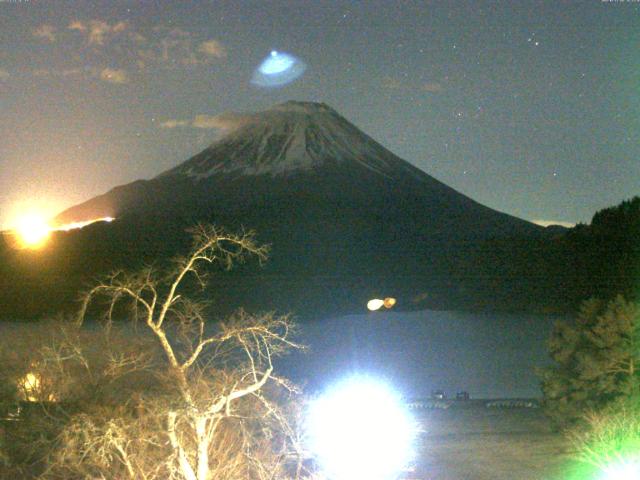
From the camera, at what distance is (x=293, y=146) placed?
153 meters

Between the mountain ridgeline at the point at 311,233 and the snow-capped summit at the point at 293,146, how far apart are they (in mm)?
265

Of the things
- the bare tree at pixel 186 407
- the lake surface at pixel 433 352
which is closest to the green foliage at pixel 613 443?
the bare tree at pixel 186 407

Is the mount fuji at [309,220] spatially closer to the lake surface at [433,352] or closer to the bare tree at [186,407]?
the lake surface at [433,352]

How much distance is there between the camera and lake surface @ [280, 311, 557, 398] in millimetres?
31031

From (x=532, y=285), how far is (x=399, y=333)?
11.9 meters

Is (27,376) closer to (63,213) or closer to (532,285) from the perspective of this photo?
(532,285)

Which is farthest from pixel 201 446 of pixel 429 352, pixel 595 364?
pixel 429 352

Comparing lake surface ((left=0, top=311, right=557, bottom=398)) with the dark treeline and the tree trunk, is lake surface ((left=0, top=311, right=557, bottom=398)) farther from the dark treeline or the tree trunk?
the tree trunk

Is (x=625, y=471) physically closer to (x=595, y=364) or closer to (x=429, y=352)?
(x=595, y=364)

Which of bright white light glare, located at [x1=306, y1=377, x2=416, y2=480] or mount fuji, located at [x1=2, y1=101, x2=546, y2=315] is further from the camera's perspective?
mount fuji, located at [x1=2, y1=101, x2=546, y2=315]

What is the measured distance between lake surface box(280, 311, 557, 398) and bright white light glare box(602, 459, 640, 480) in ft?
22.6

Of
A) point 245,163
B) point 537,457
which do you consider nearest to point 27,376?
point 537,457

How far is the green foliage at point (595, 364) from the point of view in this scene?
15.4m

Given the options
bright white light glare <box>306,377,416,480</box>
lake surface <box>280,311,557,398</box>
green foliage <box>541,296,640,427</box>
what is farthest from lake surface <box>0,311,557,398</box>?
bright white light glare <box>306,377,416,480</box>
